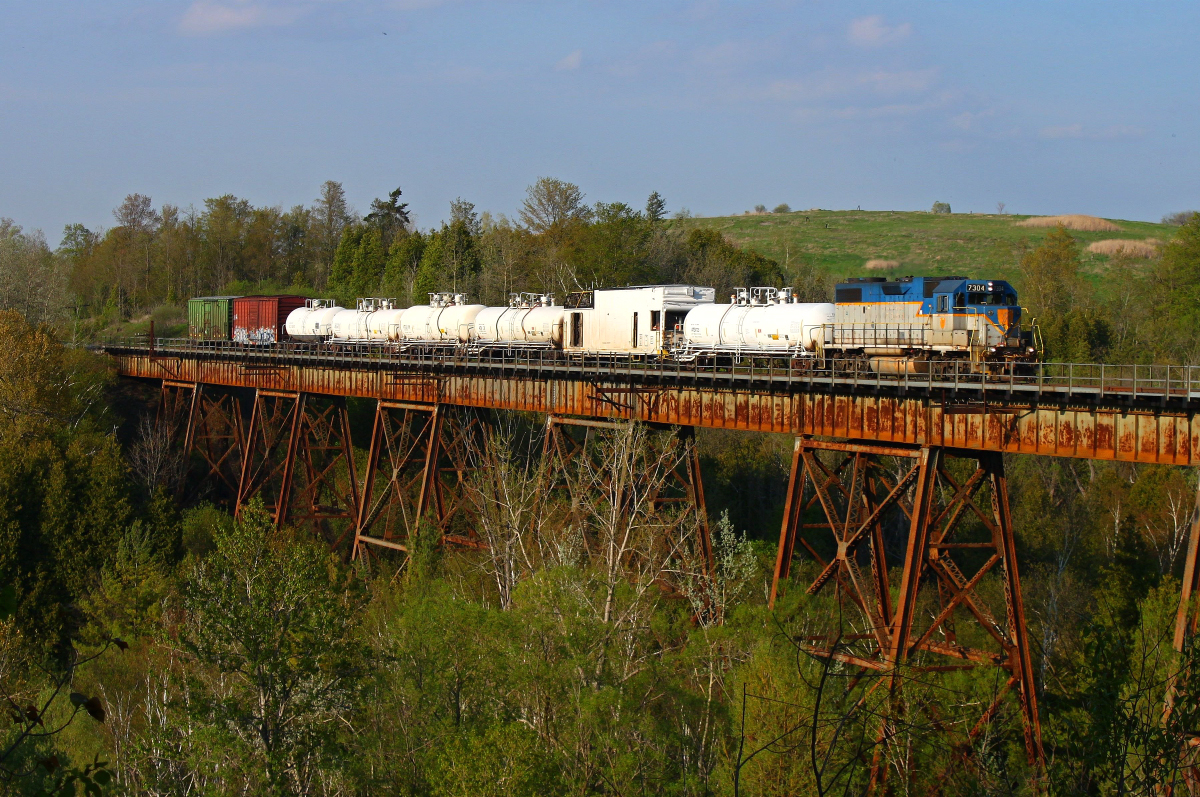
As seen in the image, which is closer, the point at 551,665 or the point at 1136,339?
the point at 551,665

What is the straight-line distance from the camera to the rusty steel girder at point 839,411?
58.2 ft

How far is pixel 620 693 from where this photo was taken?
16.0 metres

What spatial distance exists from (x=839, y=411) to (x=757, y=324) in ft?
21.7

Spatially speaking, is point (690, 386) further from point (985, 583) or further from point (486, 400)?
point (985, 583)

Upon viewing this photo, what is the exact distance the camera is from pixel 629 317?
32000 millimetres

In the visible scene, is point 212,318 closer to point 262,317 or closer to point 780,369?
point 262,317

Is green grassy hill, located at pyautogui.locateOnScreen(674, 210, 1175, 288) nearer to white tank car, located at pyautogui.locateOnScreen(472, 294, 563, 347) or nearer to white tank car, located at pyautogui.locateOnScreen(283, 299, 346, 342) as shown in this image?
white tank car, located at pyautogui.locateOnScreen(283, 299, 346, 342)

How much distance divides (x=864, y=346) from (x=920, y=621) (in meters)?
12.5

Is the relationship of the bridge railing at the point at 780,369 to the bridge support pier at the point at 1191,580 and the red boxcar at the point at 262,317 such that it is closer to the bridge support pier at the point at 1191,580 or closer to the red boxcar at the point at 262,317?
the bridge support pier at the point at 1191,580

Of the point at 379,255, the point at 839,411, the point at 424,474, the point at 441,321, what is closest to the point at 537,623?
the point at 839,411

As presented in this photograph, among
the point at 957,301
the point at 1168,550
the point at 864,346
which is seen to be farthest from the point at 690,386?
the point at 1168,550

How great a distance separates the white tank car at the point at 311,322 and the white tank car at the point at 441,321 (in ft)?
21.1

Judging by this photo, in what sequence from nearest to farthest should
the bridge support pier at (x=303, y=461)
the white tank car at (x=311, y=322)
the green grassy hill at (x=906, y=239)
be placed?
the bridge support pier at (x=303, y=461)
the white tank car at (x=311, y=322)
the green grassy hill at (x=906, y=239)

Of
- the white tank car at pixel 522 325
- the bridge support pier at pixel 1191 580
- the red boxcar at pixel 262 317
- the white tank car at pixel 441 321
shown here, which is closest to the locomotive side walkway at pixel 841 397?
the white tank car at pixel 522 325
